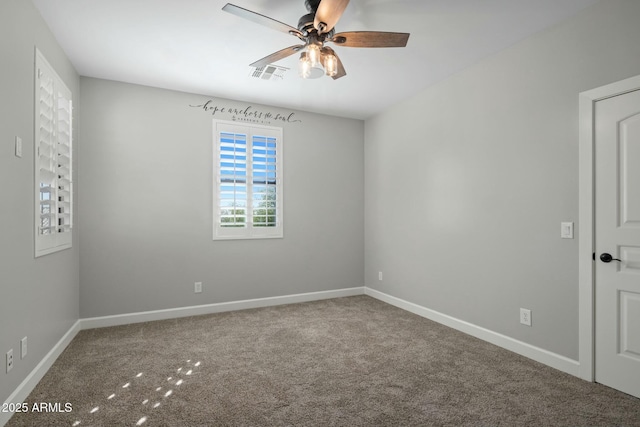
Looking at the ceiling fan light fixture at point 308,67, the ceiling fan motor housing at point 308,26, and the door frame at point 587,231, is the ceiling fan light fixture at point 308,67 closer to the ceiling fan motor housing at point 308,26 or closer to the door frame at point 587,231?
the ceiling fan motor housing at point 308,26

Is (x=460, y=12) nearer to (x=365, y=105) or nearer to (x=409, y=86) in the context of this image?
(x=409, y=86)

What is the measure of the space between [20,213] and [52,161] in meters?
0.71

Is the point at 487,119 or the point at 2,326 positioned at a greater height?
the point at 487,119

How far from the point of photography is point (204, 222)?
165 inches

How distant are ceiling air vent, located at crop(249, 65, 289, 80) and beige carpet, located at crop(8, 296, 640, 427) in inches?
103

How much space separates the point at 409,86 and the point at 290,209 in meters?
2.12

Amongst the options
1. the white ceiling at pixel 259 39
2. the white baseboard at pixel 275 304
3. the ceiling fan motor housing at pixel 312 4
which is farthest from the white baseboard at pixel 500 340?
the ceiling fan motor housing at pixel 312 4

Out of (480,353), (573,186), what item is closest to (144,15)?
(573,186)

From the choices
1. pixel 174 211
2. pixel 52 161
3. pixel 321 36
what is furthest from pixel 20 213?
pixel 321 36

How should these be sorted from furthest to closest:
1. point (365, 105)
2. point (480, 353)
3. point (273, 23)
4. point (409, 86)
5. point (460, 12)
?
point (365, 105) → point (409, 86) → point (480, 353) → point (460, 12) → point (273, 23)

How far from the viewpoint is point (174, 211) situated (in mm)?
4047

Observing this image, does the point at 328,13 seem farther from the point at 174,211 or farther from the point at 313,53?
the point at 174,211

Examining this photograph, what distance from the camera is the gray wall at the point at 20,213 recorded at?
2020 millimetres

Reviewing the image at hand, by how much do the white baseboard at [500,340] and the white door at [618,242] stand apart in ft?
0.68
